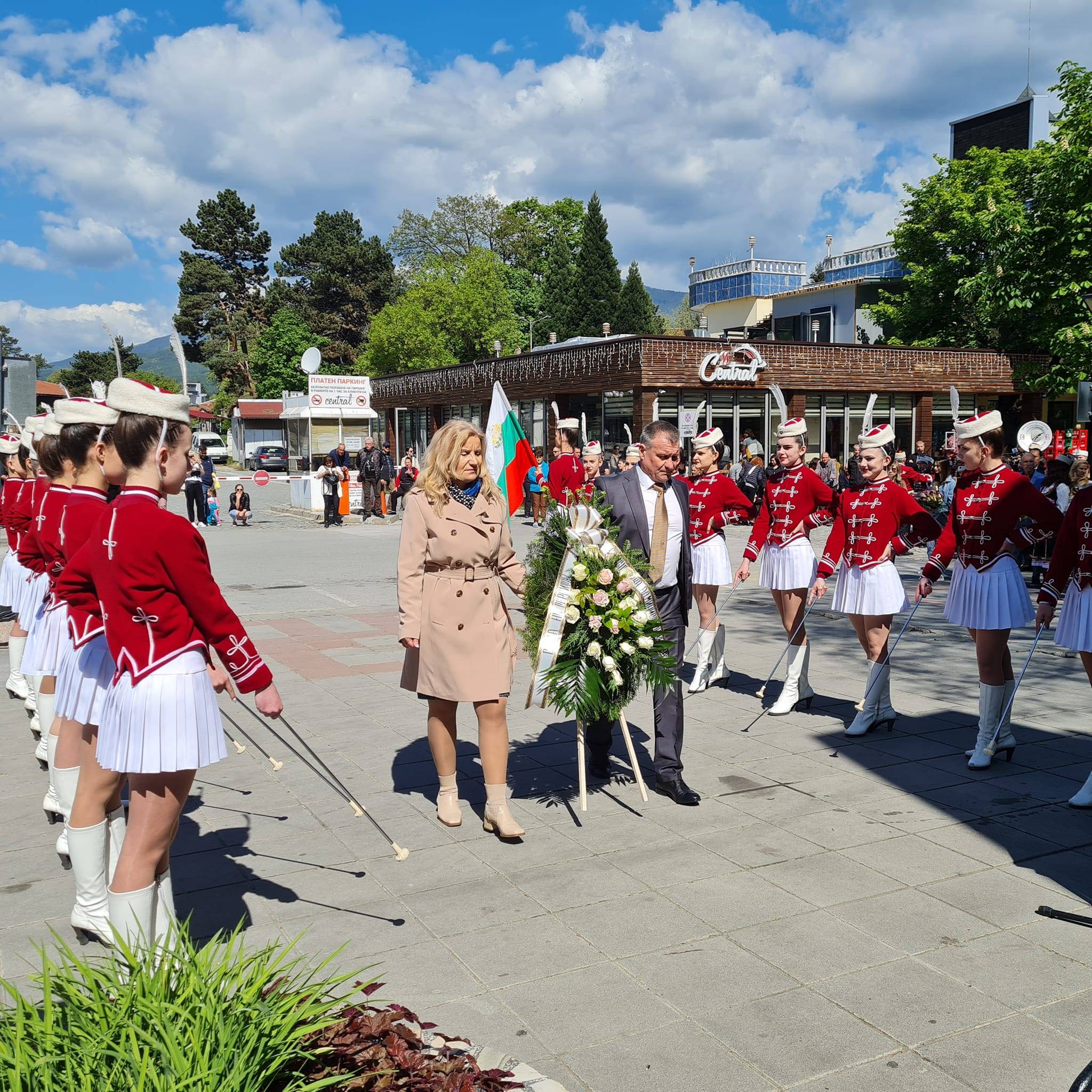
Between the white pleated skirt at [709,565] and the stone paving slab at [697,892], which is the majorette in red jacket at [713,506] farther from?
the stone paving slab at [697,892]

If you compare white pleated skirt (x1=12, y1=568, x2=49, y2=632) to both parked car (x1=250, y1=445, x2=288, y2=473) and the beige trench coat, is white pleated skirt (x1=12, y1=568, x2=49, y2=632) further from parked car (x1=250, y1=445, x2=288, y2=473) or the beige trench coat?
parked car (x1=250, y1=445, x2=288, y2=473)

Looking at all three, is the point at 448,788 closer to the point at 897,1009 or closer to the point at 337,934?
the point at 337,934

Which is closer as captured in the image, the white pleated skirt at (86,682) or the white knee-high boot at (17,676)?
the white pleated skirt at (86,682)

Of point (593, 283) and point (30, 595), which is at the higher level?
point (593, 283)

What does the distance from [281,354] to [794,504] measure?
76966 millimetres

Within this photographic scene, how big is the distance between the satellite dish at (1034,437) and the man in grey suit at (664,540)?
9.60 meters

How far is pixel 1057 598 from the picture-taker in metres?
5.98

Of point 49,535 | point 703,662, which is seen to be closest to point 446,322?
point 703,662

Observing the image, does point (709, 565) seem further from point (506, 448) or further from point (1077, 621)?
point (506, 448)

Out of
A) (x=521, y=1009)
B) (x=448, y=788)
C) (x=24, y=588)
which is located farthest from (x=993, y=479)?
(x=24, y=588)

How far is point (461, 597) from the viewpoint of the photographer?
5293 millimetres

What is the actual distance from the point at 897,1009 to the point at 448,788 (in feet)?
8.68

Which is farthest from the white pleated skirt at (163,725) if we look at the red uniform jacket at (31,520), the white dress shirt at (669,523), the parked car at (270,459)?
the parked car at (270,459)

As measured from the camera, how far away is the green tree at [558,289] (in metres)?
73.0
